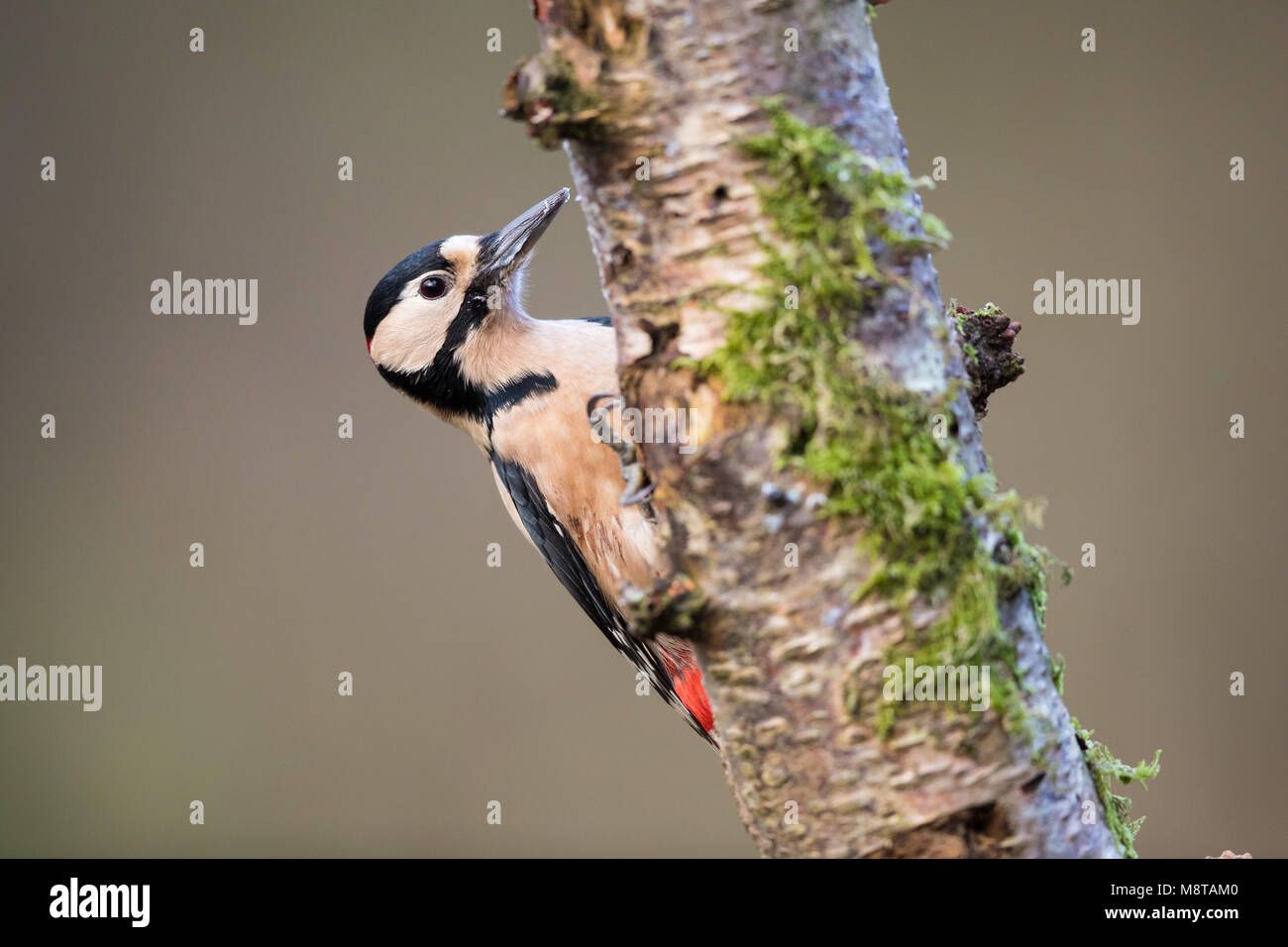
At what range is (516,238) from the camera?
1900 millimetres

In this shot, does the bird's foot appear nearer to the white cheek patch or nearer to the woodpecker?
the woodpecker

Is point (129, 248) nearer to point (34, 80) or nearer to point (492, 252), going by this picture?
point (34, 80)

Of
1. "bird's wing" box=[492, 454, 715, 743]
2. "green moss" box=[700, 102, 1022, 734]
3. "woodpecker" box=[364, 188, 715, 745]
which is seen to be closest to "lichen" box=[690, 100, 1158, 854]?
"green moss" box=[700, 102, 1022, 734]

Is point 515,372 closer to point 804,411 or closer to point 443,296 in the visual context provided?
point 443,296

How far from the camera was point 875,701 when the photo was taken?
94 cm

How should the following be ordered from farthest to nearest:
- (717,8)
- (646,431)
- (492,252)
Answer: (492,252) < (646,431) < (717,8)

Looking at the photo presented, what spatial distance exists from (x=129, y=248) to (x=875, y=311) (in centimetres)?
320

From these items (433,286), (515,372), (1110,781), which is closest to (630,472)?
(1110,781)

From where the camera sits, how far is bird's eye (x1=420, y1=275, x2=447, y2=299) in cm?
188

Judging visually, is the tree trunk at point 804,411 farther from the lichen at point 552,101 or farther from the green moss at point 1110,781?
the green moss at point 1110,781

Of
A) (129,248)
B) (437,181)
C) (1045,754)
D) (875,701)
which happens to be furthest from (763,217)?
(129,248)

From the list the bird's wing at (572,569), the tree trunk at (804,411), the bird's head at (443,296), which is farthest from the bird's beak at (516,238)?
the tree trunk at (804,411)

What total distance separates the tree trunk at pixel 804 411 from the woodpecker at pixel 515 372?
819 millimetres

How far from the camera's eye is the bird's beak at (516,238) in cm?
190
